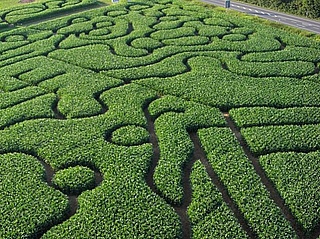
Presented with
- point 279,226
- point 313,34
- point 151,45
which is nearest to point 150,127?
point 279,226

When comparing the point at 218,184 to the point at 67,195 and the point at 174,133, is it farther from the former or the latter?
the point at 67,195

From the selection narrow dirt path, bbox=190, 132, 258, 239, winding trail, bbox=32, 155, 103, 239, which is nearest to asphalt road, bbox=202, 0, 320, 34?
narrow dirt path, bbox=190, 132, 258, 239

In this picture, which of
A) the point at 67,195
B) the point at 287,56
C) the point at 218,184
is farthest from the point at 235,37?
the point at 67,195

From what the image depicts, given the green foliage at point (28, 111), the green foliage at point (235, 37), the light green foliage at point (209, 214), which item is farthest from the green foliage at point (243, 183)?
the green foliage at point (235, 37)

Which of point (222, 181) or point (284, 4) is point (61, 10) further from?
point (222, 181)

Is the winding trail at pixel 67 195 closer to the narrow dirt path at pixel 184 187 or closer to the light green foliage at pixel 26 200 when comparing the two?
the light green foliage at pixel 26 200
